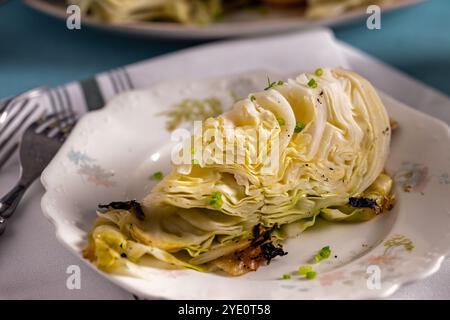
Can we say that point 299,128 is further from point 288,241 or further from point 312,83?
point 288,241

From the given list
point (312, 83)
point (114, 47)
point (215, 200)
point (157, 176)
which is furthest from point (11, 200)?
point (114, 47)

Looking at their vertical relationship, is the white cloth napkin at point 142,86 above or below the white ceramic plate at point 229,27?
below

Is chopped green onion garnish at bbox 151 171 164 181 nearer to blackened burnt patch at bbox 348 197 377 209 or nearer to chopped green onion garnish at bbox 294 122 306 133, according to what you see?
chopped green onion garnish at bbox 294 122 306 133

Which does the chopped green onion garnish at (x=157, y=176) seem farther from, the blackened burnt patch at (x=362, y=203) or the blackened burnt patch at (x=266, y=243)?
the blackened burnt patch at (x=362, y=203)

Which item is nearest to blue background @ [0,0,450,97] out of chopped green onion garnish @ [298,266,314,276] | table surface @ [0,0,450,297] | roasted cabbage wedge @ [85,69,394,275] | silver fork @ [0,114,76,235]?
table surface @ [0,0,450,297]

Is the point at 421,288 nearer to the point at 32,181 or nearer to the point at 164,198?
the point at 164,198

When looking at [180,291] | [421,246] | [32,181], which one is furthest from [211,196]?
[32,181]

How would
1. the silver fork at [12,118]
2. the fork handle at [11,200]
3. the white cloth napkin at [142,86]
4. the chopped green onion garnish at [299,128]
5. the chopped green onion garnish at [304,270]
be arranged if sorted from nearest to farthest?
the chopped green onion garnish at [304,270], the white cloth napkin at [142,86], the chopped green onion garnish at [299,128], the fork handle at [11,200], the silver fork at [12,118]

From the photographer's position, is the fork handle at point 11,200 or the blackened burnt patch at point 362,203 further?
the fork handle at point 11,200

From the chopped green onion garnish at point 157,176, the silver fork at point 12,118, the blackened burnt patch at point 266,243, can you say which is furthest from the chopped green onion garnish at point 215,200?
the silver fork at point 12,118
